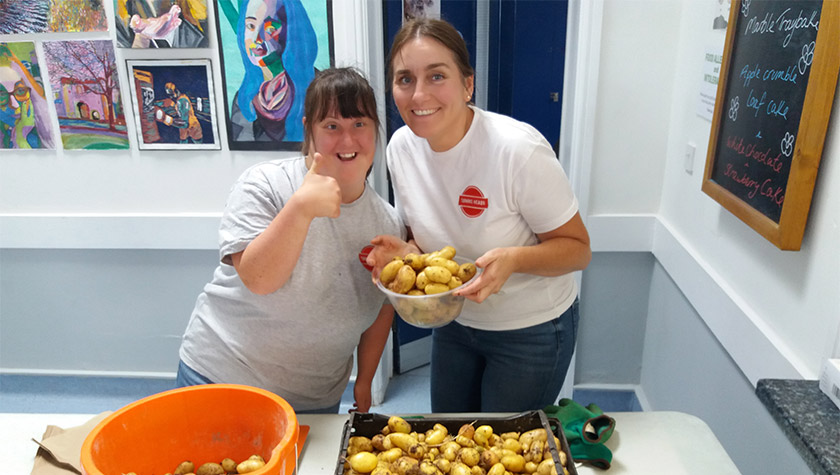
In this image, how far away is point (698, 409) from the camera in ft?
6.19

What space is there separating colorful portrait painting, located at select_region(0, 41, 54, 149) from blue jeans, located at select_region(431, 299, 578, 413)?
75.6 inches

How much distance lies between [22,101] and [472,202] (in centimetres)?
206

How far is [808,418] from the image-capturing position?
0.90 meters

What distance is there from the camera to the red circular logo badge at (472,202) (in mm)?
1243

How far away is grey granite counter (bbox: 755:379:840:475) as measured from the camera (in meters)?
0.81

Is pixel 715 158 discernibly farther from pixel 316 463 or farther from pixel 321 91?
pixel 316 463

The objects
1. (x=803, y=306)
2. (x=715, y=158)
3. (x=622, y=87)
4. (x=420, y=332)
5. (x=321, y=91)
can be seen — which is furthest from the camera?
(x=420, y=332)

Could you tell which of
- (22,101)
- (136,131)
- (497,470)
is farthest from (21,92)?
(497,470)

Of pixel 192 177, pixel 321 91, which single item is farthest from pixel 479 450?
pixel 192 177

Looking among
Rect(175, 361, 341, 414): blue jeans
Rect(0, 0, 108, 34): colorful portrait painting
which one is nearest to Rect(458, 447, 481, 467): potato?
Rect(175, 361, 341, 414): blue jeans

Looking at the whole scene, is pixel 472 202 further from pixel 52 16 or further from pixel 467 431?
pixel 52 16

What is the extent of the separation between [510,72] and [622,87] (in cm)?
67

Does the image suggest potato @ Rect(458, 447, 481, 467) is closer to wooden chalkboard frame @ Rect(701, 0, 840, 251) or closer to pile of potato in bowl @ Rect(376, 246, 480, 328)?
pile of potato in bowl @ Rect(376, 246, 480, 328)

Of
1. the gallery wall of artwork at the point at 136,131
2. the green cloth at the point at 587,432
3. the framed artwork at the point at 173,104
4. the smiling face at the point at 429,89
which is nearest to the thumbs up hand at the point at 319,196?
the smiling face at the point at 429,89
